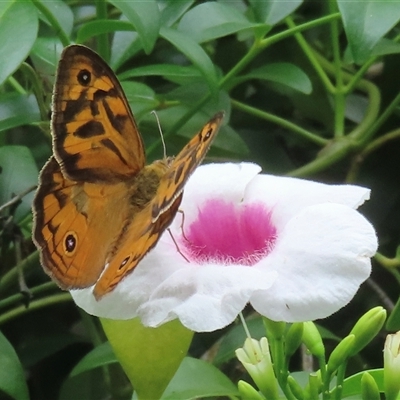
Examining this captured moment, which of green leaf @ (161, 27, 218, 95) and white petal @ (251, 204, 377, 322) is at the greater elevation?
green leaf @ (161, 27, 218, 95)

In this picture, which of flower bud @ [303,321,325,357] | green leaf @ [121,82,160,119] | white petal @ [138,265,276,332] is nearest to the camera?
white petal @ [138,265,276,332]

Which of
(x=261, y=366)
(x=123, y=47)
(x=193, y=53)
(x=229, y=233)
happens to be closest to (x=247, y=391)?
(x=261, y=366)

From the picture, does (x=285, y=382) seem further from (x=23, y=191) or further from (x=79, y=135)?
(x=23, y=191)

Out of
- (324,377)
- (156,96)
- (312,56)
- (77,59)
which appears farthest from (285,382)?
(312,56)

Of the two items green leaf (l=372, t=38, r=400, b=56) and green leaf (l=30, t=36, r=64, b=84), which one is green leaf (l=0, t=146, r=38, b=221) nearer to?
green leaf (l=30, t=36, r=64, b=84)

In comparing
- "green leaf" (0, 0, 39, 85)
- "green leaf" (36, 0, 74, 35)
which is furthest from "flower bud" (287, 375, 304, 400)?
"green leaf" (36, 0, 74, 35)

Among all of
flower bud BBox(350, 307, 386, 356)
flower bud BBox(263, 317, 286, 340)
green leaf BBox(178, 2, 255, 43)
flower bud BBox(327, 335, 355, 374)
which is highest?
green leaf BBox(178, 2, 255, 43)

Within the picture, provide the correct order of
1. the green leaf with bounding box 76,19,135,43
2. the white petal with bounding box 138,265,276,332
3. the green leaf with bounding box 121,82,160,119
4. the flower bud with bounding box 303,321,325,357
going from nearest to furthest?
the white petal with bounding box 138,265,276,332 → the flower bud with bounding box 303,321,325,357 → the green leaf with bounding box 76,19,135,43 → the green leaf with bounding box 121,82,160,119
